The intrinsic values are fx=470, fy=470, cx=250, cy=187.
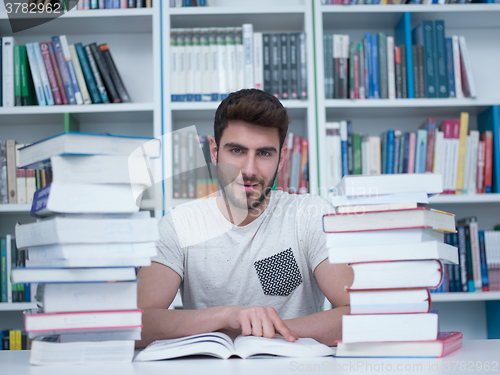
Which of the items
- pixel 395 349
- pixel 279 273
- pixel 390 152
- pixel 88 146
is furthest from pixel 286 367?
pixel 390 152

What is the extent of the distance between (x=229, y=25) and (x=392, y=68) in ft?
2.51

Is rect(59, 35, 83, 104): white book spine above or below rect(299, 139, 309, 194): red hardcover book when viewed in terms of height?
above

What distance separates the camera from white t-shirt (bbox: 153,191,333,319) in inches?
51.4

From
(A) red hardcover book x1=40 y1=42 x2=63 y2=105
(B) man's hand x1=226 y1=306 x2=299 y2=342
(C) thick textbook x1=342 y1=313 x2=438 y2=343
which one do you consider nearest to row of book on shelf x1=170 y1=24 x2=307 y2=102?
(A) red hardcover book x1=40 y1=42 x2=63 y2=105

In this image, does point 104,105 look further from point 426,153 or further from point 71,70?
point 426,153

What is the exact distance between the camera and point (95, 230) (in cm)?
70

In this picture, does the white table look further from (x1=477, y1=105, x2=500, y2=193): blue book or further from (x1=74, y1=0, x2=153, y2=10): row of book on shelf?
(x1=74, y1=0, x2=153, y2=10): row of book on shelf

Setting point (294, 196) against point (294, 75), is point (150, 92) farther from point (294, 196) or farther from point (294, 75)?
point (294, 196)

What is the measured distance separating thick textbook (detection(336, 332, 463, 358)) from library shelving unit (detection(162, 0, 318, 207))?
1.29 m

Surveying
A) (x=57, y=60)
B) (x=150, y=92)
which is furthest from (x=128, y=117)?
(x=57, y=60)

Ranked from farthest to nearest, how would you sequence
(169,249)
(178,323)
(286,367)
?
1. (169,249)
2. (178,323)
3. (286,367)

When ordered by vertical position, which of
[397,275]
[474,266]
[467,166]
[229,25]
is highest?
[229,25]

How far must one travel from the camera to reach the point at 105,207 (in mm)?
706

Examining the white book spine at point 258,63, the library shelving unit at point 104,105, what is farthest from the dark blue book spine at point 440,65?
the library shelving unit at point 104,105
